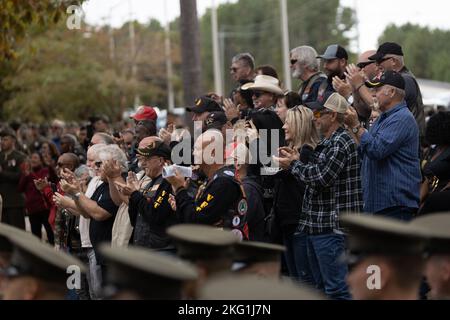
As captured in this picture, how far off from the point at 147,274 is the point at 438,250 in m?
1.59

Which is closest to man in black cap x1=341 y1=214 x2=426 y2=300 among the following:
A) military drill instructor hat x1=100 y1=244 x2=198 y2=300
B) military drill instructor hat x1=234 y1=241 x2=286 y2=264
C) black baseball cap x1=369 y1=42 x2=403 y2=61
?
military drill instructor hat x1=100 y1=244 x2=198 y2=300

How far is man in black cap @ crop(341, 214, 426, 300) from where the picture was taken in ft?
14.2

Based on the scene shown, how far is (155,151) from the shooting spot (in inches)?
358

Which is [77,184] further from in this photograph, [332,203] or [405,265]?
[405,265]

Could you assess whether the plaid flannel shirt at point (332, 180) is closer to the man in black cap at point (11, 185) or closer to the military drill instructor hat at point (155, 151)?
the military drill instructor hat at point (155, 151)

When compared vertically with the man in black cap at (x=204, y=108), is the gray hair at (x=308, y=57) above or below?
above

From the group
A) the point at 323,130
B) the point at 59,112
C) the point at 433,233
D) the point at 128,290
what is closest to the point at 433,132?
the point at 323,130

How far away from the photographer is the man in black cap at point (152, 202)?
336 inches

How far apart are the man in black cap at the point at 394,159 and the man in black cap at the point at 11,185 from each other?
9.15 m

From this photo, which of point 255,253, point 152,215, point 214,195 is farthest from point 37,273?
point 152,215

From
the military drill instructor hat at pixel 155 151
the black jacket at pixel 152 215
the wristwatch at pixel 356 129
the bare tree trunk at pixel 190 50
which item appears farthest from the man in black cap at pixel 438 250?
the bare tree trunk at pixel 190 50

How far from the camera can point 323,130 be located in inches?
350

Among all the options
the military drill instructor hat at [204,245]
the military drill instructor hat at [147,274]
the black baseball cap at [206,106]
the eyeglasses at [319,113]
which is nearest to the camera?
the military drill instructor hat at [147,274]

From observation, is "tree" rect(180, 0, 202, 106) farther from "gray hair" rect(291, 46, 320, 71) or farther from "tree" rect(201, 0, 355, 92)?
"tree" rect(201, 0, 355, 92)
